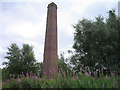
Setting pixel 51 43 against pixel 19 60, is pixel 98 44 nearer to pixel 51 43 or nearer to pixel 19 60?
pixel 51 43

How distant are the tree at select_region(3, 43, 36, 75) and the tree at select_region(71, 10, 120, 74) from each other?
10239mm

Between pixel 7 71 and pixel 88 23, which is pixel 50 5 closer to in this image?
pixel 88 23

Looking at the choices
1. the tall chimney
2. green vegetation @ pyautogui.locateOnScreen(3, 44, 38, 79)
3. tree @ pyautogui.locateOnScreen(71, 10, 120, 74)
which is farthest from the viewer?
green vegetation @ pyautogui.locateOnScreen(3, 44, 38, 79)

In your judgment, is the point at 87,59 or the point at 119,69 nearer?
the point at 119,69

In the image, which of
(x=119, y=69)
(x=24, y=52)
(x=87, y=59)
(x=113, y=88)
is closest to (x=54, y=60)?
(x=87, y=59)

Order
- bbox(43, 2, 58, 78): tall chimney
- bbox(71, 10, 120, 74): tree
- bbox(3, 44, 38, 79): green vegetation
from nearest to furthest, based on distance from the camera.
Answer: bbox(43, 2, 58, 78): tall chimney < bbox(71, 10, 120, 74): tree < bbox(3, 44, 38, 79): green vegetation

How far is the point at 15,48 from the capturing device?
24906 mm

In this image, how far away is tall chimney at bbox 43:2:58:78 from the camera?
11890 millimetres

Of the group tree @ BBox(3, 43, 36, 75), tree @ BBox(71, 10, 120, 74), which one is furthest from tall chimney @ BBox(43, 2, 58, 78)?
tree @ BBox(3, 43, 36, 75)

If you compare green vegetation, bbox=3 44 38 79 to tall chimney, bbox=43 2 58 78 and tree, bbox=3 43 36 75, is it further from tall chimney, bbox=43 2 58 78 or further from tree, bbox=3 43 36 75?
tall chimney, bbox=43 2 58 78

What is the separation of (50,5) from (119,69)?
7195 mm

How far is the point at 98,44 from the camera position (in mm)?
14195

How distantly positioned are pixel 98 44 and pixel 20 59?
13.7 metres

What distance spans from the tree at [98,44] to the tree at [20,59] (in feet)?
33.6
